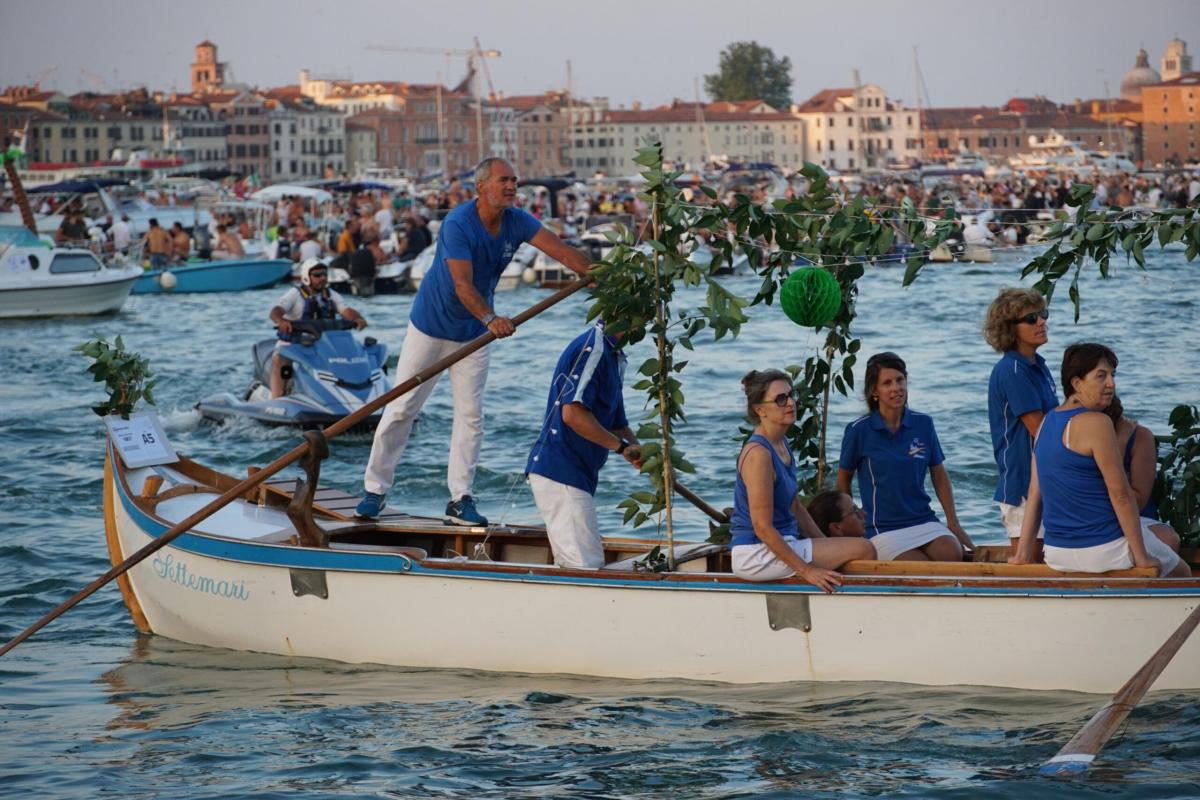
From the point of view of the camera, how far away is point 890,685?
276 inches

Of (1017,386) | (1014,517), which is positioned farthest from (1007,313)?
(1014,517)

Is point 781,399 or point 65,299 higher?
point 65,299

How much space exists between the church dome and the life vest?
18827 centimetres

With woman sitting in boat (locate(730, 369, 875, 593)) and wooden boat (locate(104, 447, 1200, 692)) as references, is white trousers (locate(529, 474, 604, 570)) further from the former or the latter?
woman sitting in boat (locate(730, 369, 875, 593))

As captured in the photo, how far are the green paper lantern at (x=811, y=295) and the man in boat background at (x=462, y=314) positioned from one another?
108 centimetres

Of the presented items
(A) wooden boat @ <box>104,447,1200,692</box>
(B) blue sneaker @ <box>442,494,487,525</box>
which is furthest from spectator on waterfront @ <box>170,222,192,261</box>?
(B) blue sneaker @ <box>442,494,487,525</box>

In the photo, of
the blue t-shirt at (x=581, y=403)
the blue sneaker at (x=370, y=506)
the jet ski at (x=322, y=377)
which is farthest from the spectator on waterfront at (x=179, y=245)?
the blue t-shirt at (x=581, y=403)

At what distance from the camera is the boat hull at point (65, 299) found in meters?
28.8

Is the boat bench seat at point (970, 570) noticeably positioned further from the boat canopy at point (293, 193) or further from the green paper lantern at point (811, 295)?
the boat canopy at point (293, 193)

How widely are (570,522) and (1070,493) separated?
6.92 feet

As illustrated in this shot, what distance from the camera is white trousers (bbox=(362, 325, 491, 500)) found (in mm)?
8312

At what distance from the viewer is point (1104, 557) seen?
6551 millimetres

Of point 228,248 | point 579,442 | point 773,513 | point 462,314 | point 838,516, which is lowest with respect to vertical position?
point 838,516

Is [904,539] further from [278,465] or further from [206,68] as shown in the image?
[206,68]
